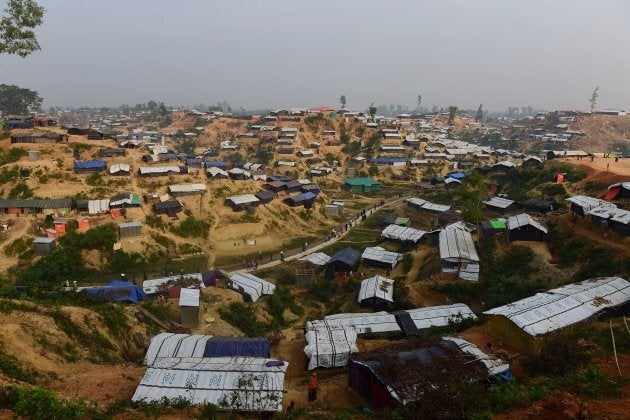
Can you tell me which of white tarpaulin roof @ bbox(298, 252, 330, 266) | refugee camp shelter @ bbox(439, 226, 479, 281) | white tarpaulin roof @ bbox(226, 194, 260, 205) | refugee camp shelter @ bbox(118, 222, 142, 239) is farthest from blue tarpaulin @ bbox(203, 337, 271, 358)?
white tarpaulin roof @ bbox(226, 194, 260, 205)

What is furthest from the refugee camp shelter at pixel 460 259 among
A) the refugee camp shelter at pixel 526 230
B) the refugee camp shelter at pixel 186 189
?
the refugee camp shelter at pixel 186 189

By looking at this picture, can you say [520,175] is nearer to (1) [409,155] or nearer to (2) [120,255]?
(1) [409,155]

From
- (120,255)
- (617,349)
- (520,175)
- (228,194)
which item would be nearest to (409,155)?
(520,175)

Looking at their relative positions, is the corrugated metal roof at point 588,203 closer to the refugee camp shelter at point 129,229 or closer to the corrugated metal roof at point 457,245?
the corrugated metal roof at point 457,245

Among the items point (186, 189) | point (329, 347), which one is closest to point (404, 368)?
point (329, 347)

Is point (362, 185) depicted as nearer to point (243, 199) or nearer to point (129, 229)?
point (243, 199)

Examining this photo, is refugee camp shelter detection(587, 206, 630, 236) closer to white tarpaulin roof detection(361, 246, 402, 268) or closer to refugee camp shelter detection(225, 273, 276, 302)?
white tarpaulin roof detection(361, 246, 402, 268)

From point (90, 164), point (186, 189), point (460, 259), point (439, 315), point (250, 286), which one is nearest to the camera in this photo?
point (439, 315)

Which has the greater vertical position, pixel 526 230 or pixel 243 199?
pixel 526 230
